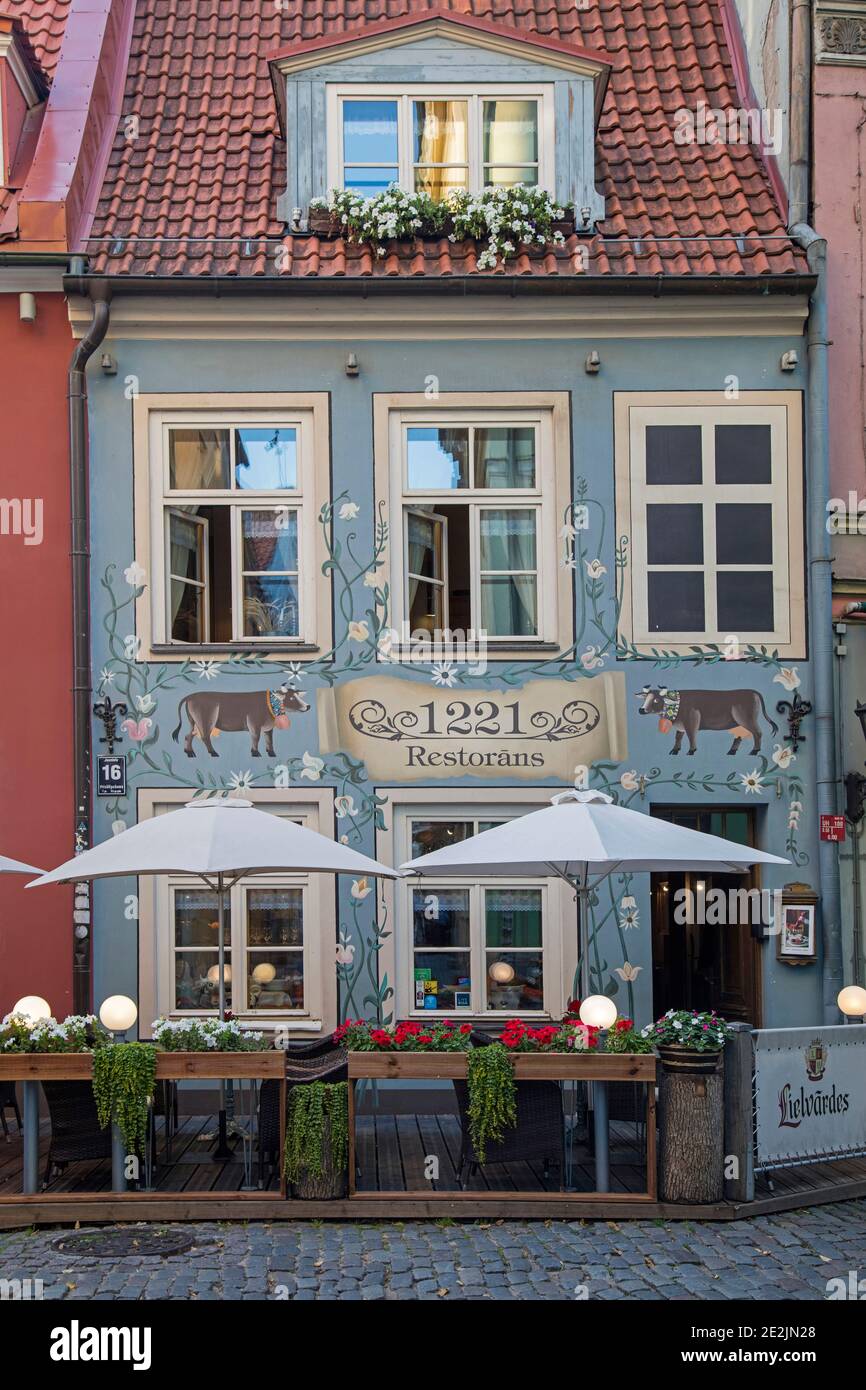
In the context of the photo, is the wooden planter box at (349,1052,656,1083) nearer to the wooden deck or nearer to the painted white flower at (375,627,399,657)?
the wooden deck

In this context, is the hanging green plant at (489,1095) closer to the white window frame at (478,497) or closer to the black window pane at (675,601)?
the white window frame at (478,497)

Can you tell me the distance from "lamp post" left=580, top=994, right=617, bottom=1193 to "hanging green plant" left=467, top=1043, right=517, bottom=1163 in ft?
1.67

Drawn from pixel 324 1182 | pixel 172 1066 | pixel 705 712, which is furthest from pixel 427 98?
pixel 324 1182

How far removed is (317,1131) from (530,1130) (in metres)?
1.24

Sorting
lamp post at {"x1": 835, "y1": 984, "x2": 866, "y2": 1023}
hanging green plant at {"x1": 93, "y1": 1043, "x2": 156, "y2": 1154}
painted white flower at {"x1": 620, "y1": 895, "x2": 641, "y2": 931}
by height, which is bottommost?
hanging green plant at {"x1": 93, "y1": 1043, "x2": 156, "y2": 1154}

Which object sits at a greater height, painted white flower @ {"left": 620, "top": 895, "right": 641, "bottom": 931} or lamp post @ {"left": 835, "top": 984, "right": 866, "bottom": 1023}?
painted white flower @ {"left": 620, "top": 895, "right": 641, "bottom": 931}

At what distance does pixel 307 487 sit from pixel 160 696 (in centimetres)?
202

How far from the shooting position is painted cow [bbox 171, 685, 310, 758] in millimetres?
11789

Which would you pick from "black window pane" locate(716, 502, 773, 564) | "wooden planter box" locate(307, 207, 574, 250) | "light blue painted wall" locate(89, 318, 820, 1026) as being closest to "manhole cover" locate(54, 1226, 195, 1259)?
"light blue painted wall" locate(89, 318, 820, 1026)

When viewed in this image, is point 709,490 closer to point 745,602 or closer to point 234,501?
point 745,602

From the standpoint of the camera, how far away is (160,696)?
1180 cm

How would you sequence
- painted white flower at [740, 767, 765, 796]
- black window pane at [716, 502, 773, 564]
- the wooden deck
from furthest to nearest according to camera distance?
black window pane at [716, 502, 773, 564], painted white flower at [740, 767, 765, 796], the wooden deck

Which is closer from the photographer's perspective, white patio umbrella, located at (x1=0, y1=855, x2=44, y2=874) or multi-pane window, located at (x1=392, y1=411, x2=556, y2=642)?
white patio umbrella, located at (x1=0, y1=855, x2=44, y2=874)

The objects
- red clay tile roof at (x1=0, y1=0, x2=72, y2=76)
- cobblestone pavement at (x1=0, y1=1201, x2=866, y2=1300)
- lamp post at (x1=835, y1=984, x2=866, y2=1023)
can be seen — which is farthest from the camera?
red clay tile roof at (x1=0, y1=0, x2=72, y2=76)
